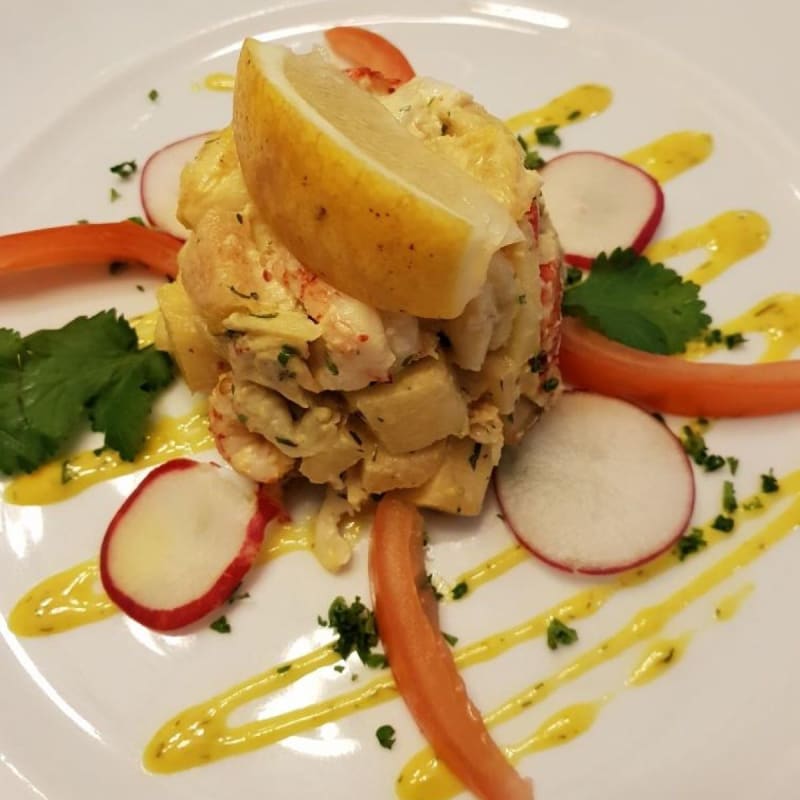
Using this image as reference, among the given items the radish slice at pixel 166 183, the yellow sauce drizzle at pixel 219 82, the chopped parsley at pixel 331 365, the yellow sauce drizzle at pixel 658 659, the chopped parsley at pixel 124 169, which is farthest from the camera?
the yellow sauce drizzle at pixel 219 82

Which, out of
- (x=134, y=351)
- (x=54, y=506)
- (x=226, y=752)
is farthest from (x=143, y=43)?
(x=226, y=752)

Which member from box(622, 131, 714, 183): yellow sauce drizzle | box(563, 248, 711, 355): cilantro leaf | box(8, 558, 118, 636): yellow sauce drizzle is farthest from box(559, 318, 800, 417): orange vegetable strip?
box(8, 558, 118, 636): yellow sauce drizzle

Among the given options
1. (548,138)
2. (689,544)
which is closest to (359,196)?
(689,544)

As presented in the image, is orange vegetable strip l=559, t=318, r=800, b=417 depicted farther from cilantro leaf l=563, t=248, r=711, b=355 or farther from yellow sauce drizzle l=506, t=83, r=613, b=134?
yellow sauce drizzle l=506, t=83, r=613, b=134

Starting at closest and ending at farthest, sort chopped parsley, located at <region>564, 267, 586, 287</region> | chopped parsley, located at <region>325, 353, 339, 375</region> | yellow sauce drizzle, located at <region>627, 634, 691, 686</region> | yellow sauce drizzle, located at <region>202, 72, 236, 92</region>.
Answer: chopped parsley, located at <region>325, 353, 339, 375</region>, yellow sauce drizzle, located at <region>627, 634, 691, 686</region>, chopped parsley, located at <region>564, 267, 586, 287</region>, yellow sauce drizzle, located at <region>202, 72, 236, 92</region>

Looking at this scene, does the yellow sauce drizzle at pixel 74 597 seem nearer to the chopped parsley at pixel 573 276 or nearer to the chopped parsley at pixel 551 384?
the chopped parsley at pixel 551 384

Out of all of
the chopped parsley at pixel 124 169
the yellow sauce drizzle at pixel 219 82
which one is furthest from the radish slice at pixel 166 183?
the yellow sauce drizzle at pixel 219 82

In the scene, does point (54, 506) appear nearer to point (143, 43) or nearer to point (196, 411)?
point (196, 411)

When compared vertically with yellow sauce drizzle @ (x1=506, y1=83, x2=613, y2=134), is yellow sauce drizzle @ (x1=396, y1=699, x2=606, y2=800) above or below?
below
